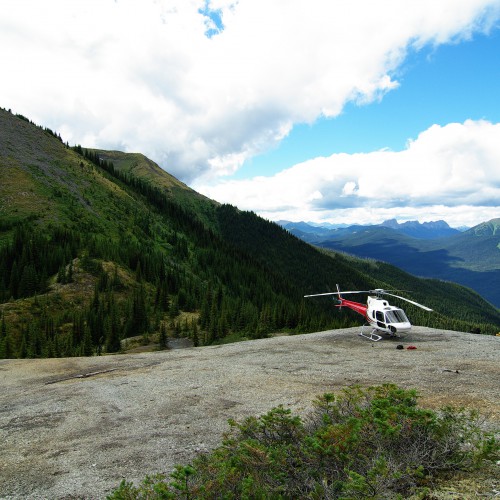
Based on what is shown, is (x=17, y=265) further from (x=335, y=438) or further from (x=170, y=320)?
(x=335, y=438)

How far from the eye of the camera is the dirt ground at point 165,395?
10.6 meters

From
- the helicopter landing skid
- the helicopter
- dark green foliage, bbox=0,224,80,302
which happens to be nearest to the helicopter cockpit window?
the helicopter

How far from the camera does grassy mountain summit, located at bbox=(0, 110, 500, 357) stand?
175ft

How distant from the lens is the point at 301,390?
1686cm

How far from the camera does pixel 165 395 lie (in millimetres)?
17656

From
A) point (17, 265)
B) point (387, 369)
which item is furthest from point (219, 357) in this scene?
point (17, 265)

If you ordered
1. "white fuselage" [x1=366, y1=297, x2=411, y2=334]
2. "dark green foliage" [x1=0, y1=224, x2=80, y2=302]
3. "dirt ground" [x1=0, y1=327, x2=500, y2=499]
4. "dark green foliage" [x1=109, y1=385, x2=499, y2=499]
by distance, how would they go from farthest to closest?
"dark green foliage" [x1=0, y1=224, x2=80, y2=302]
"white fuselage" [x1=366, y1=297, x2=411, y2=334]
"dirt ground" [x1=0, y1=327, x2=500, y2=499]
"dark green foliage" [x1=109, y1=385, x2=499, y2=499]

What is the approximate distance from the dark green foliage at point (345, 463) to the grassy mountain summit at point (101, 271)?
42098mm

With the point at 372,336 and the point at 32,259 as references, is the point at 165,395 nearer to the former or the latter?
the point at 372,336

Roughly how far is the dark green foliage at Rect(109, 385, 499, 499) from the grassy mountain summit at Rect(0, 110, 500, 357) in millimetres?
42098

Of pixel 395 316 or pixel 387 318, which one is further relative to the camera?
pixel 395 316

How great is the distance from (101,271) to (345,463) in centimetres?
7340

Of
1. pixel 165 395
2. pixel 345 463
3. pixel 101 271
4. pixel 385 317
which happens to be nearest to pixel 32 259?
pixel 101 271

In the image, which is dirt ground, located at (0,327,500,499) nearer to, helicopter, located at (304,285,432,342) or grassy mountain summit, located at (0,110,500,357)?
helicopter, located at (304,285,432,342)
